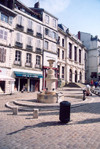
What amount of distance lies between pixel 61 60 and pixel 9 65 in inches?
597

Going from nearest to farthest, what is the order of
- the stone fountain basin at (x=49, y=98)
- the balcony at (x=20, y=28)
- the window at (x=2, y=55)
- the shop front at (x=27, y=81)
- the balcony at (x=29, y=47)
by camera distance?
1. the stone fountain basin at (x=49, y=98)
2. the window at (x=2, y=55)
3. the shop front at (x=27, y=81)
4. the balcony at (x=20, y=28)
5. the balcony at (x=29, y=47)

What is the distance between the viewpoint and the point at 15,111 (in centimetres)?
756

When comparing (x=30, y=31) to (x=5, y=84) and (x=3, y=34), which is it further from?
(x=5, y=84)

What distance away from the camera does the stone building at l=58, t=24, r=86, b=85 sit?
31559 mm

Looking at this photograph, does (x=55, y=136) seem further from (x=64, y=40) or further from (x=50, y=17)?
(x=64, y=40)

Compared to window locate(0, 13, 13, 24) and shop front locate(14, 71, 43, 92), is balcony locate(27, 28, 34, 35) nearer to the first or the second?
window locate(0, 13, 13, 24)

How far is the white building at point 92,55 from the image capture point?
147ft

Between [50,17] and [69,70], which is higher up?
[50,17]

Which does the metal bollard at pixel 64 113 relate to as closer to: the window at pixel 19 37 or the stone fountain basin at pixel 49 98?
the stone fountain basin at pixel 49 98

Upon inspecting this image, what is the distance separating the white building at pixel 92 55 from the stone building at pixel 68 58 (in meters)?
5.72

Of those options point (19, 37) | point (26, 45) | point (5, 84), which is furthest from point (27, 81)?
point (19, 37)

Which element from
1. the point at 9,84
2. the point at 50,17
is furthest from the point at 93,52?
the point at 9,84

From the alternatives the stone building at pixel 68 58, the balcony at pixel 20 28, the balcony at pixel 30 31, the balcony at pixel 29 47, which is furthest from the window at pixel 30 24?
the stone building at pixel 68 58

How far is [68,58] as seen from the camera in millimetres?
34062
